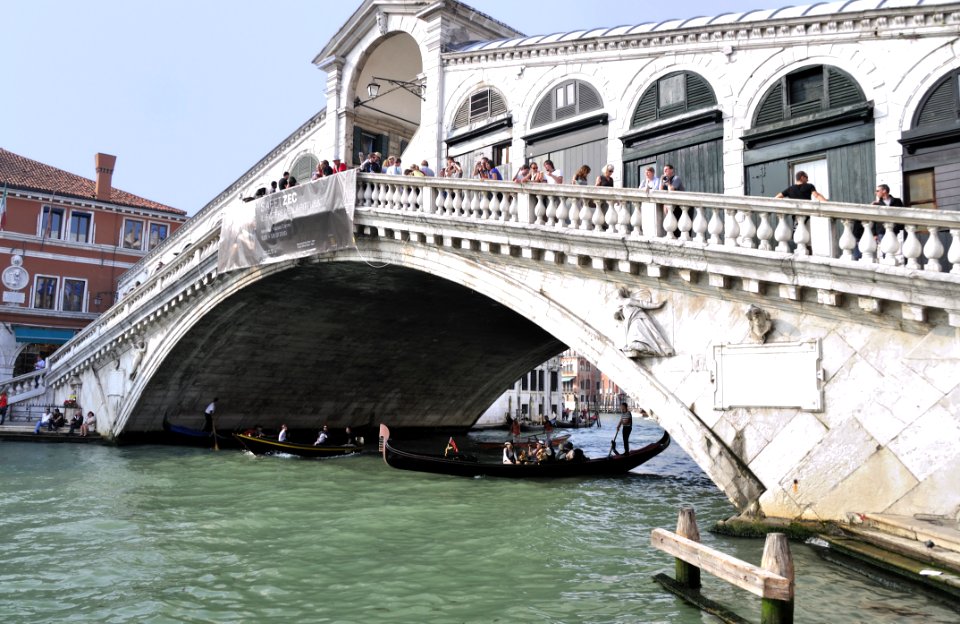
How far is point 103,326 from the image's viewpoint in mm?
20297

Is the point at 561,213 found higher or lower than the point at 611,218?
higher

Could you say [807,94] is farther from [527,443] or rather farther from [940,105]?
[527,443]

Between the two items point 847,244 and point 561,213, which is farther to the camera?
point 561,213

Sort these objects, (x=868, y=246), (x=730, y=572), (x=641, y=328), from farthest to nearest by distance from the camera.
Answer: (x=641, y=328)
(x=868, y=246)
(x=730, y=572)

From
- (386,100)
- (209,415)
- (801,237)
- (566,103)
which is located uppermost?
(386,100)

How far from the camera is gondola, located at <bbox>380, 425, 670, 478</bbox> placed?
45.6 feet

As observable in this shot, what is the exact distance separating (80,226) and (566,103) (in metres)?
22.0

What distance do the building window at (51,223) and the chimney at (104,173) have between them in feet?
5.30

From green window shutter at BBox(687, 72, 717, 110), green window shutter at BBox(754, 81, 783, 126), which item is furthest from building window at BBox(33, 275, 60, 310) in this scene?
green window shutter at BBox(754, 81, 783, 126)

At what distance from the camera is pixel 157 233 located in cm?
2948

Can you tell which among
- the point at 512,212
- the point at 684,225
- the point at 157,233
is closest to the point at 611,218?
the point at 684,225

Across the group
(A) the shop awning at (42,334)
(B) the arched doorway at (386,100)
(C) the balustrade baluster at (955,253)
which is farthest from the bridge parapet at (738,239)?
(A) the shop awning at (42,334)

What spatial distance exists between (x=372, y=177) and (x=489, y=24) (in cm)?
503

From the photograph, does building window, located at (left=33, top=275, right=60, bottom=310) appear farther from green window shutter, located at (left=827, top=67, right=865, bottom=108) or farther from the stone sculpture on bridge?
green window shutter, located at (left=827, top=67, right=865, bottom=108)
